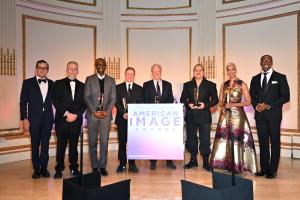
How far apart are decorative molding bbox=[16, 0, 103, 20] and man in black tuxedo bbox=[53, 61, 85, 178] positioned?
84.8 inches

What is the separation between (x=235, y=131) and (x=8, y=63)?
3.64 meters

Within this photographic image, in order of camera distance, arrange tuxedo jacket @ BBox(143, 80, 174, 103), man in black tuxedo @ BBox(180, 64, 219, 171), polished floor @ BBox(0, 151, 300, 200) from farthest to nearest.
→ tuxedo jacket @ BBox(143, 80, 174, 103) < man in black tuxedo @ BBox(180, 64, 219, 171) < polished floor @ BBox(0, 151, 300, 200)

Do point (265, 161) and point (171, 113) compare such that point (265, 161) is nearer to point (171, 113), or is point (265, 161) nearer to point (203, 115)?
point (203, 115)

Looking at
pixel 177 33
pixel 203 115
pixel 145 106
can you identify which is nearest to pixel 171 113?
pixel 145 106

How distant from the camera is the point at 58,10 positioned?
6047 mm

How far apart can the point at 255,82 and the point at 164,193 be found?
1.89 meters

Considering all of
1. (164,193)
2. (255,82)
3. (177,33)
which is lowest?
(164,193)

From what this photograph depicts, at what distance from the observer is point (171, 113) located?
12.6ft

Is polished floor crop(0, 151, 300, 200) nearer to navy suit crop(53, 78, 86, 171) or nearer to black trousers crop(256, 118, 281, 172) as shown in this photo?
black trousers crop(256, 118, 281, 172)

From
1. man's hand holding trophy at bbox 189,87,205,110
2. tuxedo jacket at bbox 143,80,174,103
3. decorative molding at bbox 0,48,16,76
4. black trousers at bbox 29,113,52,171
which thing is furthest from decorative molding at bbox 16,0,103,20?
man's hand holding trophy at bbox 189,87,205,110

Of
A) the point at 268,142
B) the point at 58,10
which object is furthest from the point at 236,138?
the point at 58,10

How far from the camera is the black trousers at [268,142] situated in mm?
3994

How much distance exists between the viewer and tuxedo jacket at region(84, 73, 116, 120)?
4152mm

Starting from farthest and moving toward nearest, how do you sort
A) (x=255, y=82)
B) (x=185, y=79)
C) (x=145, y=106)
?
(x=185, y=79) → (x=255, y=82) → (x=145, y=106)
